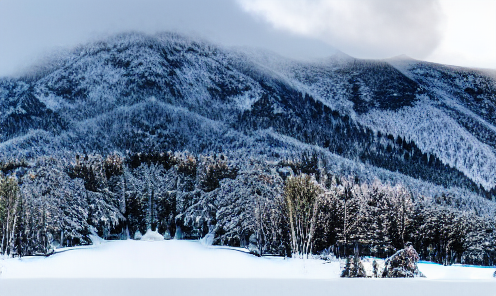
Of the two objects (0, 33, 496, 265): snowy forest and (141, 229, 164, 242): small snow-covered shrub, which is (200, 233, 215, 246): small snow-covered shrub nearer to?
(0, 33, 496, 265): snowy forest

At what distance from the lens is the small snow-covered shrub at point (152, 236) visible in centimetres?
934

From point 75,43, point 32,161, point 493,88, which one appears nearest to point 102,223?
point 32,161

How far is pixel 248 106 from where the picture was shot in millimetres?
10281

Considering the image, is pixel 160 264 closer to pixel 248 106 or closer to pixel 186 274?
pixel 186 274

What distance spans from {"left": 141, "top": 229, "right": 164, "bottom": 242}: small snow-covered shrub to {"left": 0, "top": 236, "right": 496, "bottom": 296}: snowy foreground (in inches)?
3.4

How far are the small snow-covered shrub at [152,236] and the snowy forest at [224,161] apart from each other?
108 millimetres

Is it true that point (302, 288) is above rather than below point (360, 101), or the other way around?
below

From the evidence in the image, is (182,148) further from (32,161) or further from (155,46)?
(32,161)

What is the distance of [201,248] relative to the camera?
9.49 m

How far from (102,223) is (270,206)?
291 cm

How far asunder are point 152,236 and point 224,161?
5.93ft

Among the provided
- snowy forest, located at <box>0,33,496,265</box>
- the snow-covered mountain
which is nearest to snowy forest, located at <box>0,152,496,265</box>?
snowy forest, located at <box>0,33,496,265</box>

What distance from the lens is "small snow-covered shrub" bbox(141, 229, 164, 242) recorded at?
9.34 metres

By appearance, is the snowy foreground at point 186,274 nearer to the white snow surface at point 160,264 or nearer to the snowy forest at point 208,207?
the white snow surface at point 160,264
